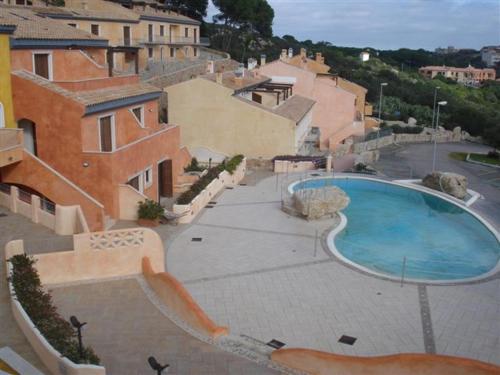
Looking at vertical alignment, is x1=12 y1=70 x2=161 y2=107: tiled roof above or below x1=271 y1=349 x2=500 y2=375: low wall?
above

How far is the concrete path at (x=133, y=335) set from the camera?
1190 cm

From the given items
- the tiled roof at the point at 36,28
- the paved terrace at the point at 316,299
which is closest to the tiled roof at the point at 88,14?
the tiled roof at the point at 36,28

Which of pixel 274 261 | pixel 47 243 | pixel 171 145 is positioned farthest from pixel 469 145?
pixel 47 243

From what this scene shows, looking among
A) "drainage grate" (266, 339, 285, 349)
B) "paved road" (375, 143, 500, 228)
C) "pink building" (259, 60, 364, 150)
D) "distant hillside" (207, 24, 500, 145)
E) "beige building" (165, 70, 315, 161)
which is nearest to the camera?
"drainage grate" (266, 339, 285, 349)

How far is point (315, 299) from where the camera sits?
16.9 m

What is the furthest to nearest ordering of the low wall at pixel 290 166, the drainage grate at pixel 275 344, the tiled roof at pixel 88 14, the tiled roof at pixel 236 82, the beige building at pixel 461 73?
the beige building at pixel 461 73 → the tiled roof at pixel 88 14 → the tiled roof at pixel 236 82 → the low wall at pixel 290 166 → the drainage grate at pixel 275 344

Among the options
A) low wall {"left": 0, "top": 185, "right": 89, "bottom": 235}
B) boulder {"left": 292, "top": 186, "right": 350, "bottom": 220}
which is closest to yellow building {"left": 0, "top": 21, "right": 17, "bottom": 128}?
low wall {"left": 0, "top": 185, "right": 89, "bottom": 235}

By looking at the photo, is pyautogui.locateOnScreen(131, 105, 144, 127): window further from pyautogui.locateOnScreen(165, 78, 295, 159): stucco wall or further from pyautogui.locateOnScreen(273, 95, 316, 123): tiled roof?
pyautogui.locateOnScreen(273, 95, 316, 123): tiled roof

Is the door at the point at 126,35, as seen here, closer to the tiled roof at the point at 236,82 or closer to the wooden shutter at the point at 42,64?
the tiled roof at the point at 236,82

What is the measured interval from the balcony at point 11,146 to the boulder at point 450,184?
2273 centimetres

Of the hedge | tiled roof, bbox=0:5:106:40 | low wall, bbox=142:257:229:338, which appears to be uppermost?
tiled roof, bbox=0:5:106:40

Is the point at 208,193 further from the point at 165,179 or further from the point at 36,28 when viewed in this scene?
the point at 36,28

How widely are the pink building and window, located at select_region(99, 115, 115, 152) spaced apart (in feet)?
89.8

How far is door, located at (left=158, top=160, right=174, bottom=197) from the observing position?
27.9 m
